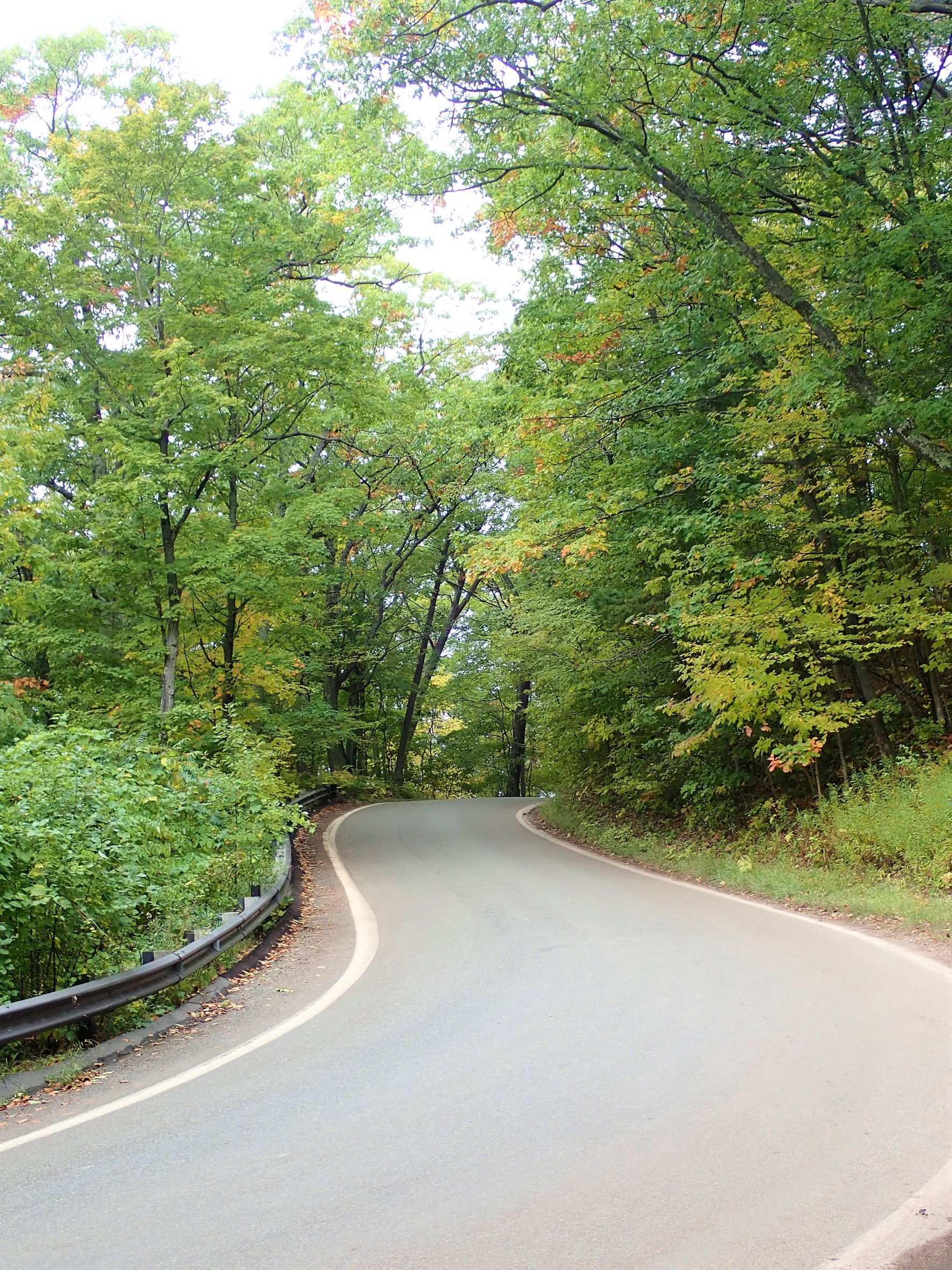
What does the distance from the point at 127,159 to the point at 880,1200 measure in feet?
58.2

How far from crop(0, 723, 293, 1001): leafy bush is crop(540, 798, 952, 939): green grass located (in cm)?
624

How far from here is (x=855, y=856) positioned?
410 inches

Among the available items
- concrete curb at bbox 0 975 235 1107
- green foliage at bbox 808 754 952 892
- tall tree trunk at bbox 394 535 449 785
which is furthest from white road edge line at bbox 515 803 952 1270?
tall tree trunk at bbox 394 535 449 785

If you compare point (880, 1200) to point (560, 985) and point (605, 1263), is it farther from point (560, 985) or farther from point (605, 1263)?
point (560, 985)

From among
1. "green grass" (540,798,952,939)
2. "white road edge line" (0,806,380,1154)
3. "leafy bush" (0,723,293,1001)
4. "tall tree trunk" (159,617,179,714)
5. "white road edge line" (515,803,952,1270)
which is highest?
"tall tree trunk" (159,617,179,714)

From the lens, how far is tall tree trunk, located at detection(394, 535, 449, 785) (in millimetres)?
33250

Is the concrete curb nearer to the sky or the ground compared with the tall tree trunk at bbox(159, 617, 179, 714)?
nearer to the ground

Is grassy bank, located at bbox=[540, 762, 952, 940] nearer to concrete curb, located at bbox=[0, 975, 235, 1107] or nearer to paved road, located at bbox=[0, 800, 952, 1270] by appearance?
paved road, located at bbox=[0, 800, 952, 1270]

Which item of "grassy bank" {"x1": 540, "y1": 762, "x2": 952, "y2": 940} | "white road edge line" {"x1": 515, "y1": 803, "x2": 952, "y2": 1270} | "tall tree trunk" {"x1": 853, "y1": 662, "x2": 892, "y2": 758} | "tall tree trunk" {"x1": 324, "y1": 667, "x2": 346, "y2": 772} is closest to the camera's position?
"white road edge line" {"x1": 515, "y1": 803, "x2": 952, "y2": 1270}

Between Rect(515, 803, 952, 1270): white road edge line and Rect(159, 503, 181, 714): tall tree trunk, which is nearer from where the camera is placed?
Rect(515, 803, 952, 1270): white road edge line

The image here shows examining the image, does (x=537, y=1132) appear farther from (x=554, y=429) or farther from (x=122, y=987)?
(x=554, y=429)

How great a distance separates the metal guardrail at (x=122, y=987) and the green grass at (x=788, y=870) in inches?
251

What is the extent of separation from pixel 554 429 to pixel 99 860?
33.3 ft

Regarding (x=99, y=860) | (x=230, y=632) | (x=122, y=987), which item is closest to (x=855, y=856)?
(x=122, y=987)
